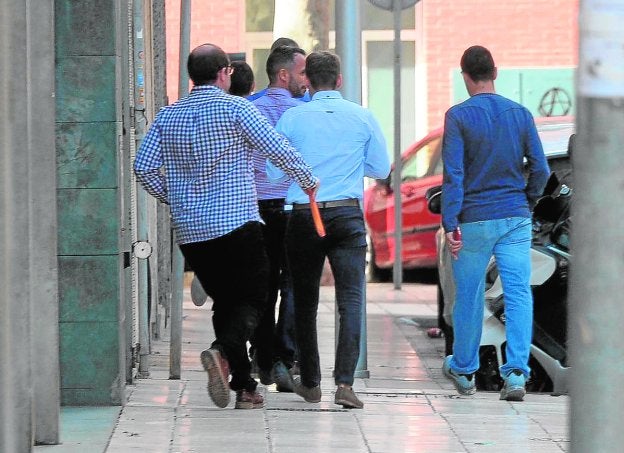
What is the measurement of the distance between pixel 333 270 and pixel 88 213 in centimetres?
119

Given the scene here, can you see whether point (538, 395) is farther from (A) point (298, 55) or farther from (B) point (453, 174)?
(A) point (298, 55)

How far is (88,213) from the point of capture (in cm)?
757

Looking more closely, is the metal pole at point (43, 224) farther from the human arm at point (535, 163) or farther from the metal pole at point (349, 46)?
the metal pole at point (349, 46)

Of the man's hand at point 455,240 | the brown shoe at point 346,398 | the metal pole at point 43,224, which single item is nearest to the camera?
the metal pole at point 43,224

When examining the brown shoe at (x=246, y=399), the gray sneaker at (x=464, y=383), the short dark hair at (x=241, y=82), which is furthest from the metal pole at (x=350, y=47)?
the brown shoe at (x=246, y=399)

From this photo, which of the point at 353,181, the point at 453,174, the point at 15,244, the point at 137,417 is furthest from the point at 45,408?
the point at 453,174

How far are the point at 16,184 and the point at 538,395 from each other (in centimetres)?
435

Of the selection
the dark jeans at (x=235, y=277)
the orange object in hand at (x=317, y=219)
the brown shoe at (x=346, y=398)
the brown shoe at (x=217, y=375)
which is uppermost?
the orange object in hand at (x=317, y=219)

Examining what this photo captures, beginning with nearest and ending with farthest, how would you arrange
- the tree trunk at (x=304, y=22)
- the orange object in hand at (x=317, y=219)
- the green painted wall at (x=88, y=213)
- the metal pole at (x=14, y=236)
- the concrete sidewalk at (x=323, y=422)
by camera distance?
the metal pole at (x=14, y=236) → the concrete sidewalk at (x=323, y=422) → the orange object in hand at (x=317, y=219) → the green painted wall at (x=88, y=213) → the tree trunk at (x=304, y=22)

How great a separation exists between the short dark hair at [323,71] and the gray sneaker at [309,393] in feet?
4.80

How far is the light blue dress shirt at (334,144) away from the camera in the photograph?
25.1 feet

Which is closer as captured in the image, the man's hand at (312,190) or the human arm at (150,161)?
the man's hand at (312,190)

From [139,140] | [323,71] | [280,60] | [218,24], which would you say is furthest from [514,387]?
[218,24]

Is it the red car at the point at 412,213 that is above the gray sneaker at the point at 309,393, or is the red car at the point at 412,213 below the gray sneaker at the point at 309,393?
above
